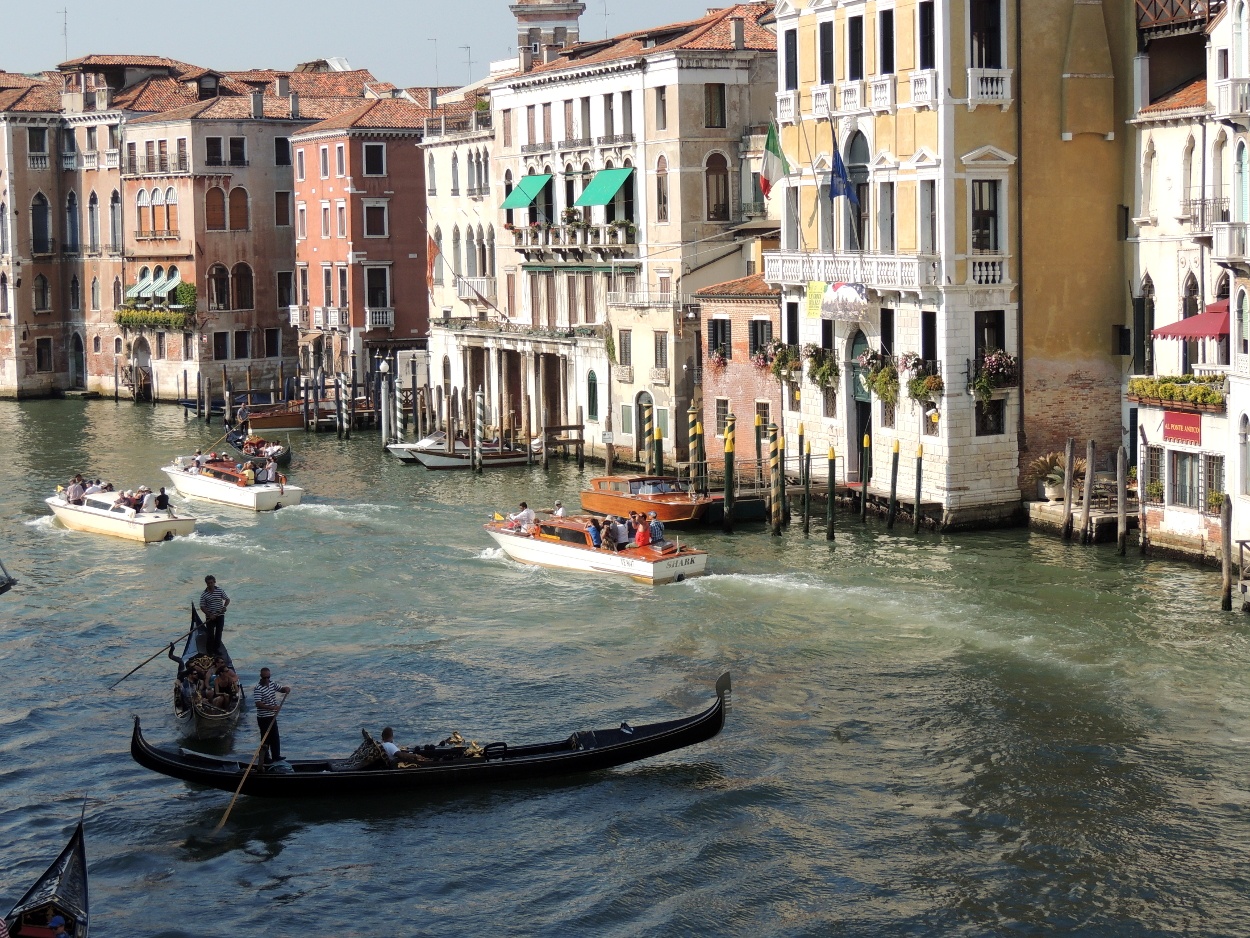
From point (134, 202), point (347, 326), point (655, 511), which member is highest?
point (134, 202)

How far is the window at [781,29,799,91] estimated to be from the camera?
38344 millimetres

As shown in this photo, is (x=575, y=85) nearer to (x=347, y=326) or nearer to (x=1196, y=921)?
(x=347, y=326)

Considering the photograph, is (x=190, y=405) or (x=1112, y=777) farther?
(x=190, y=405)

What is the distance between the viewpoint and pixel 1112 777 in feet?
68.5

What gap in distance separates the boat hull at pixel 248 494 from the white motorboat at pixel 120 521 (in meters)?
2.94

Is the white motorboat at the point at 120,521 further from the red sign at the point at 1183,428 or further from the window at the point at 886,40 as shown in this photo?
the red sign at the point at 1183,428

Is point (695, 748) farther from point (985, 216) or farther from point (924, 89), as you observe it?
point (924, 89)

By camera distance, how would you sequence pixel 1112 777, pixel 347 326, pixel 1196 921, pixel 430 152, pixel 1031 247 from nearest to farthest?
pixel 1196 921
pixel 1112 777
pixel 1031 247
pixel 430 152
pixel 347 326

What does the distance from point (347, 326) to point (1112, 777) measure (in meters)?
43.3

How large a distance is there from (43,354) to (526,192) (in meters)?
26.2

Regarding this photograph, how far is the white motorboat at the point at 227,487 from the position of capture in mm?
40219

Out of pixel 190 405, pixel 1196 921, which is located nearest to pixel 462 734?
pixel 1196 921

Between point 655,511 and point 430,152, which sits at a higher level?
point 430,152

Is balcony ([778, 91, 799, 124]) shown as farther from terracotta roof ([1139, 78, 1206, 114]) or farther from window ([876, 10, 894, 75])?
terracotta roof ([1139, 78, 1206, 114])
